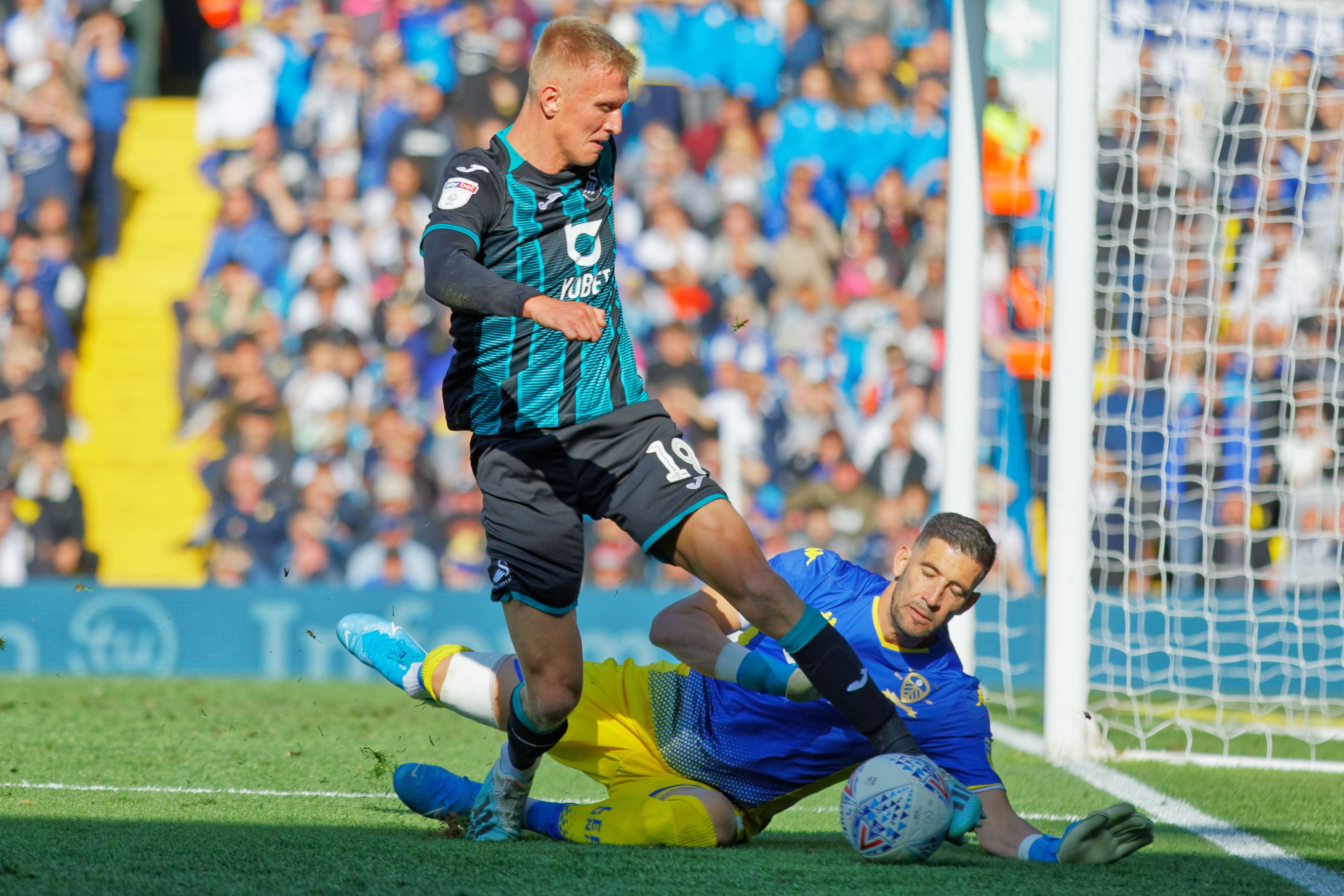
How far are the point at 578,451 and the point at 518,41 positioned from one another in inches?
356

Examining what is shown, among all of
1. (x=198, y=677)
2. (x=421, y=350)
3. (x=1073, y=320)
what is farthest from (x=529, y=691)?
(x=421, y=350)

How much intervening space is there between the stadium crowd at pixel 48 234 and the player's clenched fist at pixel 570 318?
7.82 m

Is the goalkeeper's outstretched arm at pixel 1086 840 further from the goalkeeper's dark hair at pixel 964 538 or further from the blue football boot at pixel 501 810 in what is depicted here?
the blue football boot at pixel 501 810

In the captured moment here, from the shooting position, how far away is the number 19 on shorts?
3.62 meters

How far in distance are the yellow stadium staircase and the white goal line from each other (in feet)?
17.1

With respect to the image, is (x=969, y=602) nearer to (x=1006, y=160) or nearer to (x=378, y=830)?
(x=378, y=830)

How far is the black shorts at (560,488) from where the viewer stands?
12.1 feet

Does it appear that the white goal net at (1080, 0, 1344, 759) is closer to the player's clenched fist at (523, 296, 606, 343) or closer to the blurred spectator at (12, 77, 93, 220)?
the player's clenched fist at (523, 296, 606, 343)

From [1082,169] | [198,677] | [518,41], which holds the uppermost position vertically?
[518,41]

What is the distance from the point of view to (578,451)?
3693mm

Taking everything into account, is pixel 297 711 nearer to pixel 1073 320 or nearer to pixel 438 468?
pixel 438 468

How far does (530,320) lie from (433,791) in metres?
1.37

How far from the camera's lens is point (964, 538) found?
362 cm

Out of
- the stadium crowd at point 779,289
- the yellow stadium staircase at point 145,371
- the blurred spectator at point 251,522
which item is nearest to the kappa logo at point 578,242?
the stadium crowd at point 779,289
